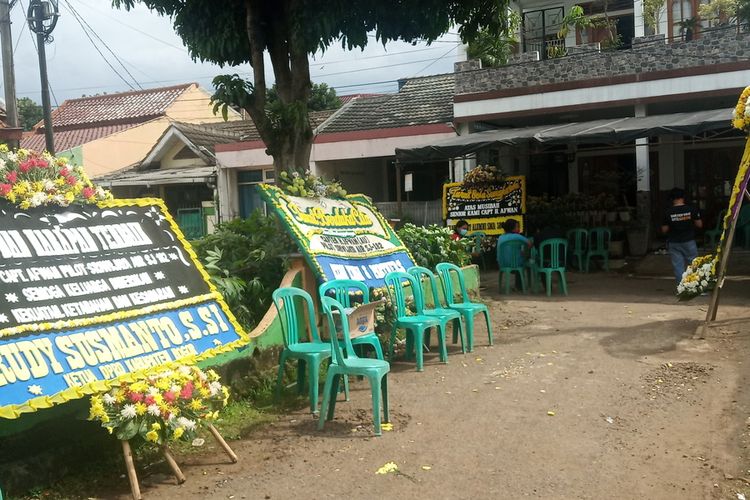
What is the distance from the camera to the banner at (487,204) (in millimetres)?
14836

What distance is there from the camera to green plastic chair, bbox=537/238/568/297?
11.6 meters

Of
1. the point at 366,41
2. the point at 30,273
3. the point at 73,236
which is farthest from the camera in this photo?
the point at 366,41

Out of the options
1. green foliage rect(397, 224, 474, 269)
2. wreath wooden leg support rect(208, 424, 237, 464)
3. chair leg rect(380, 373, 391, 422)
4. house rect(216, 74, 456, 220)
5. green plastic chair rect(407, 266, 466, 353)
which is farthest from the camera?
house rect(216, 74, 456, 220)

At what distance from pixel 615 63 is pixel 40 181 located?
1393cm

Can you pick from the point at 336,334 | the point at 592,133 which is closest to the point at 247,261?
the point at 336,334

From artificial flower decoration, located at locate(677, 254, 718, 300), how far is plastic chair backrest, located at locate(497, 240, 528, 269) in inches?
131

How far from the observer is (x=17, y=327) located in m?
4.09

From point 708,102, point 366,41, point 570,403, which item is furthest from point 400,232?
Result: point 708,102

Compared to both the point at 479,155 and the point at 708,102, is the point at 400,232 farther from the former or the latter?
the point at 708,102

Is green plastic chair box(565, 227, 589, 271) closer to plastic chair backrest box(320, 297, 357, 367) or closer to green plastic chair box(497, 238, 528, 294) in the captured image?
green plastic chair box(497, 238, 528, 294)

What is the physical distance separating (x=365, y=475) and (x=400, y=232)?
5.98 meters

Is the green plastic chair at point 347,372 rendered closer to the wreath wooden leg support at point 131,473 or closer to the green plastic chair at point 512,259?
the wreath wooden leg support at point 131,473

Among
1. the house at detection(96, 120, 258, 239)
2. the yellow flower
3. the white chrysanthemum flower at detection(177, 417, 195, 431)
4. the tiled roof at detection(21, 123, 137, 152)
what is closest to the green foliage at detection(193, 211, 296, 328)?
the white chrysanthemum flower at detection(177, 417, 195, 431)

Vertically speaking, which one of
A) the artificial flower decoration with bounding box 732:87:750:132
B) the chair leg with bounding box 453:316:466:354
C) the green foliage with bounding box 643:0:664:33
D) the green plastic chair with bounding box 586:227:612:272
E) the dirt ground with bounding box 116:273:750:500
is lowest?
the dirt ground with bounding box 116:273:750:500
